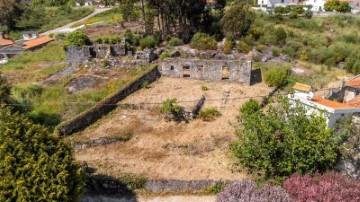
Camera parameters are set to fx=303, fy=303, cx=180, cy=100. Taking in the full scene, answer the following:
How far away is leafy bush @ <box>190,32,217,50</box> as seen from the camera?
3231 centimetres

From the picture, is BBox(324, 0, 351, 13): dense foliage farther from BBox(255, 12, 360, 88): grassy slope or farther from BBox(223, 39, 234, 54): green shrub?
BBox(223, 39, 234, 54): green shrub

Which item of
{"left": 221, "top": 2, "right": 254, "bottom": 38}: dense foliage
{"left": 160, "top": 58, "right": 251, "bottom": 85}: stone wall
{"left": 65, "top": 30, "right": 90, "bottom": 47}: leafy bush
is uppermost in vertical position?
{"left": 221, "top": 2, "right": 254, "bottom": 38}: dense foliage

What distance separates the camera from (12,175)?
1009cm

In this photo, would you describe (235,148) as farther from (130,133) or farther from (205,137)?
(130,133)

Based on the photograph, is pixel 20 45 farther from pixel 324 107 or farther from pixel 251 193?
pixel 251 193

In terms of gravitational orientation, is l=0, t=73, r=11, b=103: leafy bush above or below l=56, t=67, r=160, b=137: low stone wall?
above

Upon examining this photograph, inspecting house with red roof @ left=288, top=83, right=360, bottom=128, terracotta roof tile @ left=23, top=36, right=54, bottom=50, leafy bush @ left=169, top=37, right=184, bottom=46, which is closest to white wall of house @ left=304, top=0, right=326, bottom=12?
leafy bush @ left=169, top=37, right=184, bottom=46

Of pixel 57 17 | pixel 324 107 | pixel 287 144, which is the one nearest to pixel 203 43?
pixel 324 107

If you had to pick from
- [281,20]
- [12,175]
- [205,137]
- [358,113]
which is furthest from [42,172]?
[281,20]

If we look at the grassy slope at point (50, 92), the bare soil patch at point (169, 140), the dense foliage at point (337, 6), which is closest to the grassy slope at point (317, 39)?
the bare soil patch at point (169, 140)

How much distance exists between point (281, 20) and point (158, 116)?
30964 millimetres

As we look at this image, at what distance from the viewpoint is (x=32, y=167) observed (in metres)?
10.2

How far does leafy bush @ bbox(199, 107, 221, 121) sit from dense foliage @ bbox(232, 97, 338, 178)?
5338 mm

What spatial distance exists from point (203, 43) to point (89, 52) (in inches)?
463
